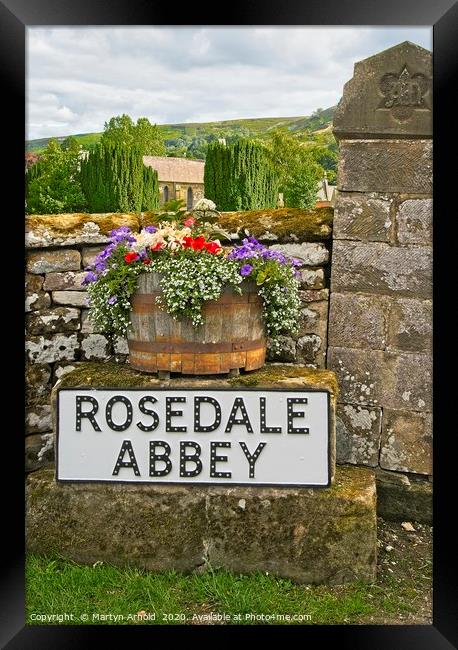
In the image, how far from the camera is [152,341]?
2982 millimetres

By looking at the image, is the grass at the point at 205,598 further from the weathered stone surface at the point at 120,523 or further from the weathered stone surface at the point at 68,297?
the weathered stone surface at the point at 68,297

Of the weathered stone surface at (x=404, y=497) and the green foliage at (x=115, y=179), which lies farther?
the green foliage at (x=115, y=179)

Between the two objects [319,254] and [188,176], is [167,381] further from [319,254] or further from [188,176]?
[188,176]

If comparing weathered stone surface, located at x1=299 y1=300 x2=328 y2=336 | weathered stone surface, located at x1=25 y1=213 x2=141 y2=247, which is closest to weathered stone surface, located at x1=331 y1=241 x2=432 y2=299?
weathered stone surface, located at x1=299 y1=300 x2=328 y2=336

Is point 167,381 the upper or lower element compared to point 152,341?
lower

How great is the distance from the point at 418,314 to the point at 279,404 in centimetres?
103

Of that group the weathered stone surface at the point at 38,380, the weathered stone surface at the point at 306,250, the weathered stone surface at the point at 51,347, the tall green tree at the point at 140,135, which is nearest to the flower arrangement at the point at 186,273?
the weathered stone surface at the point at 306,250

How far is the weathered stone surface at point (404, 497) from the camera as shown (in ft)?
11.2

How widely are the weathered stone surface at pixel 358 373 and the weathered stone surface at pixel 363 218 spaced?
2.14 feet

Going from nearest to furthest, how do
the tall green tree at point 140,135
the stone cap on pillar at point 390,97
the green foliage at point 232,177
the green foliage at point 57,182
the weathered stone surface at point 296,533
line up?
the weathered stone surface at point 296,533, the stone cap on pillar at point 390,97, the green foliage at point 232,177, the green foliage at point 57,182, the tall green tree at point 140,135

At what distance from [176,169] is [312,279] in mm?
14494

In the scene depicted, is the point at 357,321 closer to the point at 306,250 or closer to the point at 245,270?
the point at 306,250

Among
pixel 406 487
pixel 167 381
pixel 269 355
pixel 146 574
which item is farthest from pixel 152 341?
pixel 406 487

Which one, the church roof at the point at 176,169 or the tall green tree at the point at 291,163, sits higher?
the tall green tree at the point at 291,163
